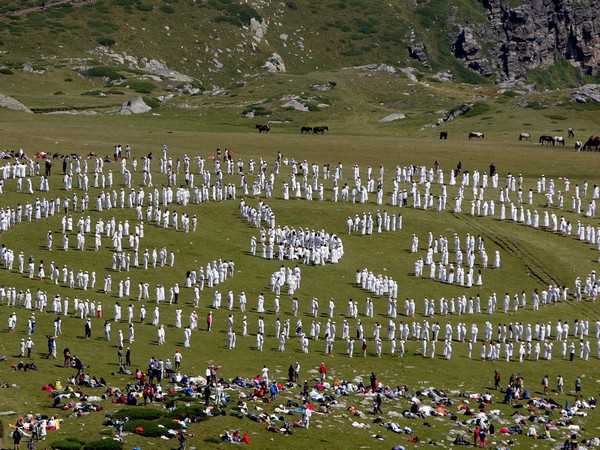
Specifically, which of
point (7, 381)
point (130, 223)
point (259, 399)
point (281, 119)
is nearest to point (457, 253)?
point (130, 223)

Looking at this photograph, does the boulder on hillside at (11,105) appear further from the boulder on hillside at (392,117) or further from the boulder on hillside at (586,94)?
the boulder on hillside at (586,94)

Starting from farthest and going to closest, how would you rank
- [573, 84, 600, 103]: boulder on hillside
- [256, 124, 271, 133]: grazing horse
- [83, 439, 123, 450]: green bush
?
[573, 84, 600, 103]: boulder on hillside
[256, 124, 271, 133]: grazing horse
[83, 439, 123, 450]: green bush

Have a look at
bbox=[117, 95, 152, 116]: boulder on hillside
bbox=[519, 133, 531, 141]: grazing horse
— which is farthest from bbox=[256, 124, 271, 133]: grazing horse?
bbox=[519, 133, 531, 141]: grazing horse

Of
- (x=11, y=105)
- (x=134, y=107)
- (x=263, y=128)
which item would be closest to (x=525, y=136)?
(x=263, y=128)

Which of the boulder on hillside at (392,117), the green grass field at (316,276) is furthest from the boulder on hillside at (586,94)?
the boulder on hillside at (392,117)

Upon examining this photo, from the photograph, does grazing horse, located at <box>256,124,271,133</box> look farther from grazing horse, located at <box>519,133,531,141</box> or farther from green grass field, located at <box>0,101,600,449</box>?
grazing horse, located at <box>519,133,531,141</box>
